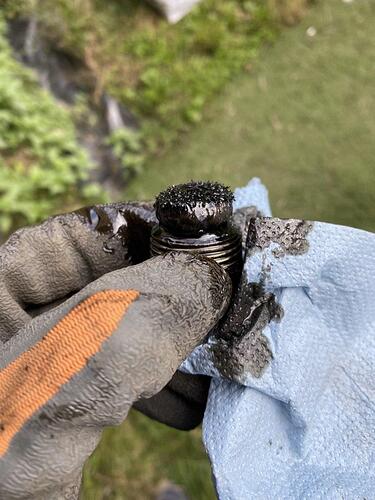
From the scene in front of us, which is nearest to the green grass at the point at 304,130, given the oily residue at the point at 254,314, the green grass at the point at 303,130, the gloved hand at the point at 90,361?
the green grass at the point at 303,130

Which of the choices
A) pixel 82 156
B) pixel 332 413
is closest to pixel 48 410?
pixel 332 413

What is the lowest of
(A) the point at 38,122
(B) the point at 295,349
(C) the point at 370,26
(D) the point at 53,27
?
(B) the point at 295,349

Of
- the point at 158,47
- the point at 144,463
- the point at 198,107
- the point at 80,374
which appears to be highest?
the point at 158,47

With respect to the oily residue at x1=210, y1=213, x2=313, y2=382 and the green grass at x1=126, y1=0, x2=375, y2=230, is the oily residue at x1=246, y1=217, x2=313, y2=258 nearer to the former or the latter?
the oily residue at x1=210, y1=213, x2=313, y2=382

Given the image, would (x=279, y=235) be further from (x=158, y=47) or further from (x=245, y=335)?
(x=158, y=47)

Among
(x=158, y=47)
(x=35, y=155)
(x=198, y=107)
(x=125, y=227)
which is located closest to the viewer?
(x=125, y=227)

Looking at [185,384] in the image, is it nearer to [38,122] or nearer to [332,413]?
[332,413]

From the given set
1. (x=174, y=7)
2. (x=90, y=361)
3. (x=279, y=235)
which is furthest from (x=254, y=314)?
(x=174, y=7)
